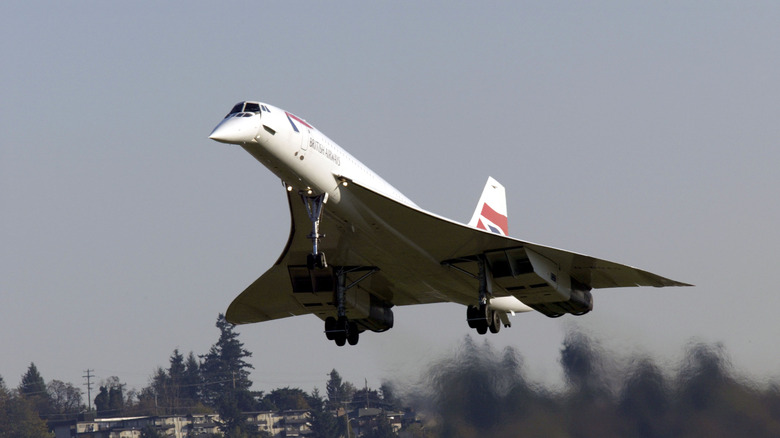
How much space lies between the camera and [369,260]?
18781 mm

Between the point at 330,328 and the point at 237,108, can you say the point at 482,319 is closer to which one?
the point at 330,328

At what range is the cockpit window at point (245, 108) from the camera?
1534 centimetres

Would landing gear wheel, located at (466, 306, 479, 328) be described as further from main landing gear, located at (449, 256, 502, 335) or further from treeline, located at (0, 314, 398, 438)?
treeline, located at (0, 314, 398, 438)

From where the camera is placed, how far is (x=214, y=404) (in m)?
54.3

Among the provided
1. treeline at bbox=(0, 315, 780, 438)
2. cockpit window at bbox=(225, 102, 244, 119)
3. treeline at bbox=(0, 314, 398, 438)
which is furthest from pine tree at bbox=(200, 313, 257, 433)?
cockpit window at bbox=(225, 102, 244, 119)

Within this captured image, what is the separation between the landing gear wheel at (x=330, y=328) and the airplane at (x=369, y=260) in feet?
0.09

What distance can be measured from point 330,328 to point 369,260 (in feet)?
8.18

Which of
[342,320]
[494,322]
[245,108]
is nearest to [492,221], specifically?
[494,322]

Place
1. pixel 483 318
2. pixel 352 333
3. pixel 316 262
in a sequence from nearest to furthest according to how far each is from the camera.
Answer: pixel 316 262 < pixel 483 318 < pixel 352 333

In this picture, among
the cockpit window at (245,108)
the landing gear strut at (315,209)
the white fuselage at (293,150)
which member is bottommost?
the landing gear strut at (315,209)

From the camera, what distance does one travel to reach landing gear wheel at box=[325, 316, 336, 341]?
20.5 meters

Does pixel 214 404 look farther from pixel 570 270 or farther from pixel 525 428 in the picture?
pixel 570 270

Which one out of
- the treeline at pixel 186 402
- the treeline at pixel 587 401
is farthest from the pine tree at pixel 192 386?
the treeline at pixel 587 401

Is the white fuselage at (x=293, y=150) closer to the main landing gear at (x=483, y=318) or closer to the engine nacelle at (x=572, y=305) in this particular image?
the main landing gear at (x=483, y=318)
